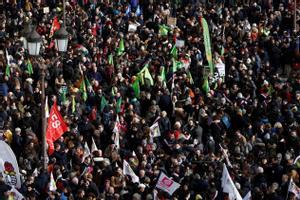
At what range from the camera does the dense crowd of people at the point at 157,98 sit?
35125 mm

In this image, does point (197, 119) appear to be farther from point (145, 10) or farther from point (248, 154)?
point (145, 10)

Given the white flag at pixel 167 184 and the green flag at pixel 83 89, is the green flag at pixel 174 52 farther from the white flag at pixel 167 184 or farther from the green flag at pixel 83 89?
the white flag at pixel 167 184

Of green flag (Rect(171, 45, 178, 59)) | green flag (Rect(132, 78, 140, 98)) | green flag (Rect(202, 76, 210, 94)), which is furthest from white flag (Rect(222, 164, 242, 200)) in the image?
green flag (Rect(171, 45, 178, 59))

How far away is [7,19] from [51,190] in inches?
583

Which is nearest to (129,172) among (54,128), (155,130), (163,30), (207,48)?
(54,128)

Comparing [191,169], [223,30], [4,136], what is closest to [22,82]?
[4,136]

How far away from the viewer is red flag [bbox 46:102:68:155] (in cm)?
3547

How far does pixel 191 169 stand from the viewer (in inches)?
1415

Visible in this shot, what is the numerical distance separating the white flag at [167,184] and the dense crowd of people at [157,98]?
0.17 metres

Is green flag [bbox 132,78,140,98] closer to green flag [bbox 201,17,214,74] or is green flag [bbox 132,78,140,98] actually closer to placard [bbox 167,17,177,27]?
green flag [bbox 201,17,214,74]

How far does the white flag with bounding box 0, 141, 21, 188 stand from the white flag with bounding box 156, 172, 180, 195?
3167mm

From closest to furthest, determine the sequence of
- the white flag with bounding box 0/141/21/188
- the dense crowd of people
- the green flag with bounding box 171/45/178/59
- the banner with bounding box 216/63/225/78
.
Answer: the white flag with bounding box 0/141/21/188 < the dense crowd of people < the banner with bounding box 216/63/225/78 < the green flag with bounding box 171/45/178/59

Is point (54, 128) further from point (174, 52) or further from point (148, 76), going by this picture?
point (174, 52)

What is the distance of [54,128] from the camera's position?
35.5 metres
